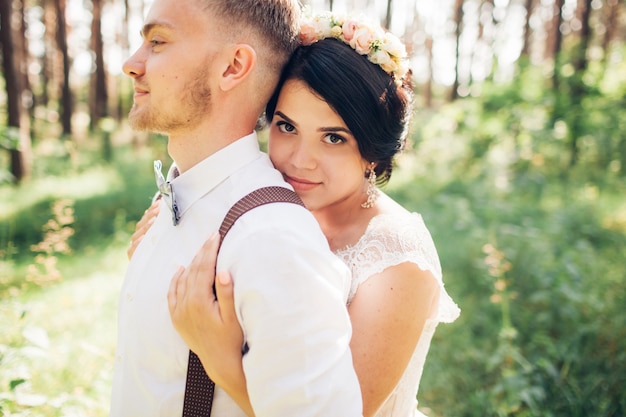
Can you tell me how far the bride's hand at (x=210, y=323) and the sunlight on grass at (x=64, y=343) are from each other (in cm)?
115

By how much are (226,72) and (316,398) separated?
1.14 meters

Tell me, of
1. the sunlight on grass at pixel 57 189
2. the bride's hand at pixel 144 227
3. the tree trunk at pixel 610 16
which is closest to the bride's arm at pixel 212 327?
the bride's hand at pixel 144 227

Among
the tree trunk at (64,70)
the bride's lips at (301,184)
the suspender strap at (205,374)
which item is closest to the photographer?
the suspender strap at (205,374)

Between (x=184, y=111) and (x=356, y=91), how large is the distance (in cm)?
73

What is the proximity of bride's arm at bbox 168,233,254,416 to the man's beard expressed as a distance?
1.65 feet

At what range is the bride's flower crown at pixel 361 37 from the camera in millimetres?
2242

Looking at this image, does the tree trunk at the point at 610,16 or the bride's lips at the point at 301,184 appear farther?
the tree trunk at the point at 610,16

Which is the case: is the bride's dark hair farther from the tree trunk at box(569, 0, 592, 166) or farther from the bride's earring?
the tree trunk at box(569, 0, 592, 166)

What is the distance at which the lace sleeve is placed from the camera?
211cm

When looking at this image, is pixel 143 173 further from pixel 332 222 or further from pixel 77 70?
pixel 77 70

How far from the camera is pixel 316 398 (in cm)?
134

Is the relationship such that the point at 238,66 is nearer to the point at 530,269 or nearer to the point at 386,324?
the point at 386,324

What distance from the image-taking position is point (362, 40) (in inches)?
88.0

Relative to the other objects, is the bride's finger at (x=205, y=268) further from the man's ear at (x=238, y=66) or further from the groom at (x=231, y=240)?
the man's ear at (x=238, y=66)
